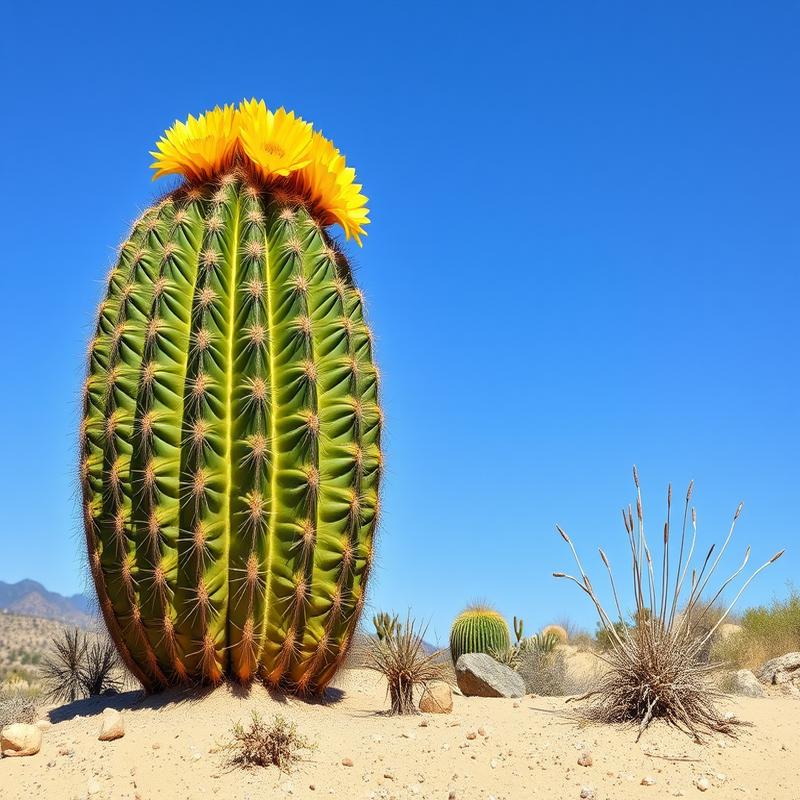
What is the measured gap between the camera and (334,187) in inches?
303

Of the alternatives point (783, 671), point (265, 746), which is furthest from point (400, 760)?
point (783, 671)

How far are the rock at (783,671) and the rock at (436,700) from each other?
517cm

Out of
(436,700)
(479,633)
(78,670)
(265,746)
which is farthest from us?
(479,633)

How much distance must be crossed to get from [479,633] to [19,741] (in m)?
6.88

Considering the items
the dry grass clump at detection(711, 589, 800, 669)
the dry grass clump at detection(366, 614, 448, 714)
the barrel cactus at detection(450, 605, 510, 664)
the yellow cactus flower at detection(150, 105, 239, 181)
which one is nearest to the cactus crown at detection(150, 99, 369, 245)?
the yellow cactus flower at detection(150, 105, 239, 181)

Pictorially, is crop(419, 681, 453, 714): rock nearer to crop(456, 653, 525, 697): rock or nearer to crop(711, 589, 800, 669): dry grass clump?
crop(456, 653, 525, 697): rock

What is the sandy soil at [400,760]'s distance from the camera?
207 inches

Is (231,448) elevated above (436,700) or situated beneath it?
elevated above

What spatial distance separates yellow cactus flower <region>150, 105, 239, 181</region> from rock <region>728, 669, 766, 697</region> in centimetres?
711

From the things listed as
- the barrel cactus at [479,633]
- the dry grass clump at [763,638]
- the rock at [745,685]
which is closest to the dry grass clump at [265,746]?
the rock at [745,685]

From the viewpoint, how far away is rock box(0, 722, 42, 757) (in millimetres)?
5930

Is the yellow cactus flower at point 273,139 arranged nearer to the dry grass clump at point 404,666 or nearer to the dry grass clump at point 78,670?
the dry grass clump at point 404,666

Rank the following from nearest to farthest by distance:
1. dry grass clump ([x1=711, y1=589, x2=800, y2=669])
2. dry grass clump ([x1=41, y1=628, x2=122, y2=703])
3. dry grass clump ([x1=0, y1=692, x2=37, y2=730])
→ dry grass clump ([x1=0, y1=692, x2=37, y2=730]), dry grass clump ([x1=41, y1=628, x2=122, y2=703]), dry grass clump ([x1=711, y1=589, x2=800, y2=669])

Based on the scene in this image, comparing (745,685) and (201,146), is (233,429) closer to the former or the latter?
(201,146)
